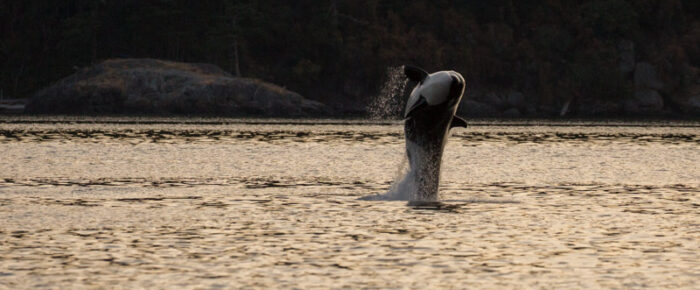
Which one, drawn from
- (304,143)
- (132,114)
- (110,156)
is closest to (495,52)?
(132,114)

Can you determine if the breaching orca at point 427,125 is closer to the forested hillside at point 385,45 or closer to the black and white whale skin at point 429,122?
the black and white whale skin at point 429,122

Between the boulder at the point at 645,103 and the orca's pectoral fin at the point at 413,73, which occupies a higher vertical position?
the orca's pectoral fin at the point at 413,73

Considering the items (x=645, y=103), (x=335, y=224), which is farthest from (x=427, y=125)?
(x=645, y=103)

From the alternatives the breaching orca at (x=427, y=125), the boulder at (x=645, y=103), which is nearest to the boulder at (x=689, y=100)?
the boulder at (x=645, y=103)

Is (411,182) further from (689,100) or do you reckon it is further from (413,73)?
(689,100)

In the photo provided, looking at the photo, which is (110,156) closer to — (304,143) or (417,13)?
(304,143)

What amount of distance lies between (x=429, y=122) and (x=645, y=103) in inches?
4538

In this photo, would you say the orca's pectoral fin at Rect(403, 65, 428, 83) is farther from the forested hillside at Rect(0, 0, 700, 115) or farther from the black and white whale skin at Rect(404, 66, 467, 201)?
the forested hillside at Rect(0, 0, 700, 115)

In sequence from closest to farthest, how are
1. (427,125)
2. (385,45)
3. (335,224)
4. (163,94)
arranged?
(335,224), (427,125), (163,94), (385,45)

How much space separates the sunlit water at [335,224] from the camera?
17.5 m

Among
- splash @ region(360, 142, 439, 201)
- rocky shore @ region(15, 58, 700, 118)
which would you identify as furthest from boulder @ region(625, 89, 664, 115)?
splash @ region(360, 142, 439, 201)

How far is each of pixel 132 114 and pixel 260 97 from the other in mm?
13545

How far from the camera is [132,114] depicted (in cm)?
12144

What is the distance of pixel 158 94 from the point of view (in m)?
126
